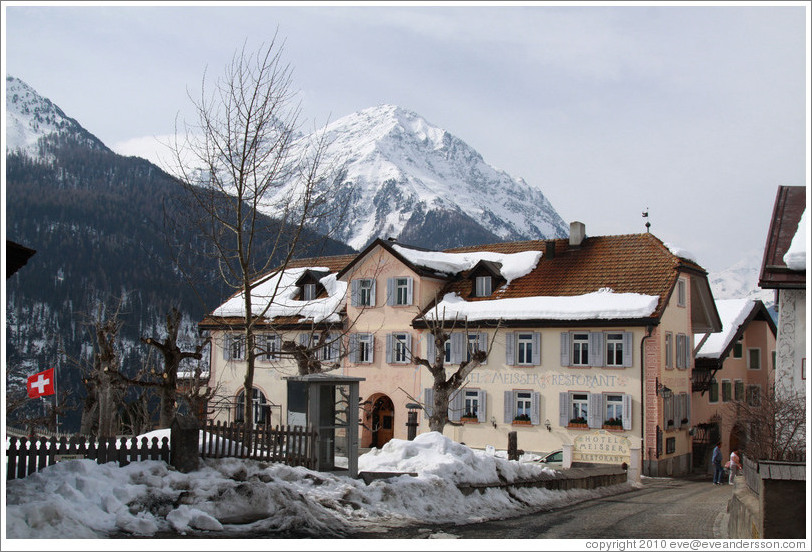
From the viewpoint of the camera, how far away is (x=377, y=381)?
41.6 metres

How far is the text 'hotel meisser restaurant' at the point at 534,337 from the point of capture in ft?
113

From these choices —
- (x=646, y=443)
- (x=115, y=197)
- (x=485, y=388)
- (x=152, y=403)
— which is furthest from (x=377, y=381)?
(x=115, y=197)

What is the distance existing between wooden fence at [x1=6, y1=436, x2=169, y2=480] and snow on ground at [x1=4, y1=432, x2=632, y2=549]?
0.29m

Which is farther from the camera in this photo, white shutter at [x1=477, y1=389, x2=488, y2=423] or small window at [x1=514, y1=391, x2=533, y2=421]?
white shutter at [x1=477, y1=389, x2=488, y2=423]

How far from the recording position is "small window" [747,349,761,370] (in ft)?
160

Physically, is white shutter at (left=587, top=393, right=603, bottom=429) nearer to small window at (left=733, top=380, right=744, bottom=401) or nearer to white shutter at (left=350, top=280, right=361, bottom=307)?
white shutter at (left=350, top=280, right=361, bottom=307)

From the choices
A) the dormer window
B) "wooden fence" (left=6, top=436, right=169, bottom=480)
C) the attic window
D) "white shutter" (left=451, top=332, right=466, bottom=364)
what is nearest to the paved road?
"wooden fence" (left=6, top=436, right=169, bottom=480)

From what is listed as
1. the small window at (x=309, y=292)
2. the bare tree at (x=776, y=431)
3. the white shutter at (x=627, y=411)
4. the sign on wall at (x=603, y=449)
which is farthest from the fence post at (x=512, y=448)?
the small window at (x=309, y=292)

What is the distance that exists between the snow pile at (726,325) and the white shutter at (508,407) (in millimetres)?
11519

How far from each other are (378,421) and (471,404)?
18.2 feet

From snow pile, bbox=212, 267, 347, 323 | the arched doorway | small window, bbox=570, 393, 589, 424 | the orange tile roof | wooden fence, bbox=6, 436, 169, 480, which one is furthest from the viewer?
snow pile, bbox=212, 267, 347, 323

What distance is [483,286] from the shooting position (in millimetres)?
40188

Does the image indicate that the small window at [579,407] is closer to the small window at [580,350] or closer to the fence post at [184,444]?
the small window at [580,350]

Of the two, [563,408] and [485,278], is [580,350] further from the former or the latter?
[485,278]
